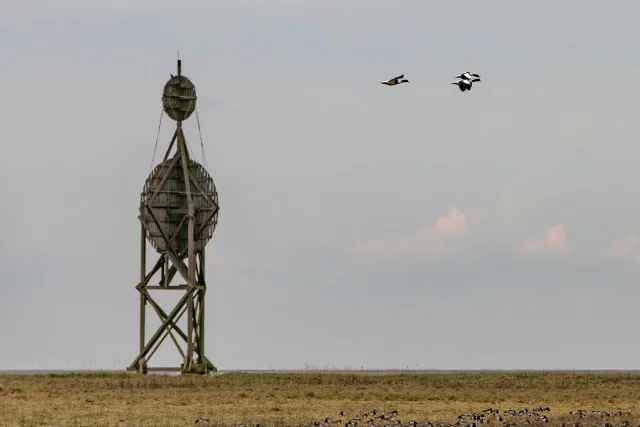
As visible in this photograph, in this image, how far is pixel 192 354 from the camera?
303 feet

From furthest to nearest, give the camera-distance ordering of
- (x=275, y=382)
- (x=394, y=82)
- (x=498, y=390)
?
(x=275, y=382) → (x=498, y=390) → (x=394, y=82)

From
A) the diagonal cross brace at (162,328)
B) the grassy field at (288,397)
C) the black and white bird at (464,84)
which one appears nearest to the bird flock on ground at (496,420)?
the grassy field at (288,397)

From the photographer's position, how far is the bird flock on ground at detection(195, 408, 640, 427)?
52.0 m

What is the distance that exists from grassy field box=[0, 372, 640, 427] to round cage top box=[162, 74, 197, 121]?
16223mm

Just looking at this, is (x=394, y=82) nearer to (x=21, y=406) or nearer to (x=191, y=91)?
(x=21, y=406)

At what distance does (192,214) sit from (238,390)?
56.3 ft

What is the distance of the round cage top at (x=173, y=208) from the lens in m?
91.8

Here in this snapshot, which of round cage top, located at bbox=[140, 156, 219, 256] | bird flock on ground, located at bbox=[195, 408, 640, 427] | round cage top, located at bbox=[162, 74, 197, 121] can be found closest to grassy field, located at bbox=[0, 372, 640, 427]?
bird flock on ground, located at bbox=[195, 408, 640, 427]

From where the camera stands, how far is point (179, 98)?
92.2 metres

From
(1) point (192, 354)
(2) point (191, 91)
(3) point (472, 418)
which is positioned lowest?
(3) point (472, 418)

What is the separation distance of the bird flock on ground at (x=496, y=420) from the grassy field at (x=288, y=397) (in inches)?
10.3

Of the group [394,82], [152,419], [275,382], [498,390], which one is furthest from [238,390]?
[394,82]

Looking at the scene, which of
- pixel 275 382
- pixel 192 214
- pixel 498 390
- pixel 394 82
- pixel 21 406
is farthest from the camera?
pixel 192 214

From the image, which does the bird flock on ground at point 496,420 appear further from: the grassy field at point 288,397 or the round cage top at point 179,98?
the round cage top at point 179,98
